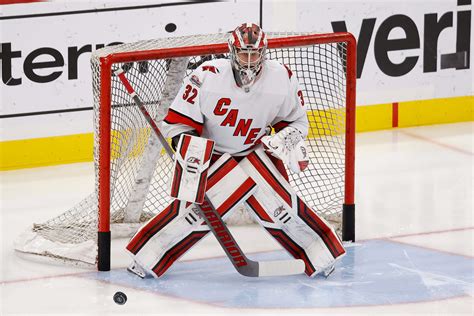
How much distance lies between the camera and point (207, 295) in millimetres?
5637

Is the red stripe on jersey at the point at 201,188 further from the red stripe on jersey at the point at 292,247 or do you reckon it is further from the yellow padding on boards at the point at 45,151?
the yellow padding on boards at the point at 45,151

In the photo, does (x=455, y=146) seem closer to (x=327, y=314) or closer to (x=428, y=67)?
(x=428, y=67)

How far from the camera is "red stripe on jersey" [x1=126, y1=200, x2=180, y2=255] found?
578 centimetres

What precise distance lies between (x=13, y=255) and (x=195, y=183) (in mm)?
1000

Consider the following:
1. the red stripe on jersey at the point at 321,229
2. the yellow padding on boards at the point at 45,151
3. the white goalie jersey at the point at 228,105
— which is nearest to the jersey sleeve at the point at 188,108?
the white goalie jersey at the point at 228,105

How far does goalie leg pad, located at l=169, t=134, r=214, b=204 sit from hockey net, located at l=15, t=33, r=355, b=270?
0.37 m

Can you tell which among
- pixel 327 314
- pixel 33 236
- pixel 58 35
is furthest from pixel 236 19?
pixel 327 314

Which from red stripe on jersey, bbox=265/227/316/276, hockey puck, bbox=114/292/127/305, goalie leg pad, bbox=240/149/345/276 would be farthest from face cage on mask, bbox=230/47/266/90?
hockey puck, bbox=114/292/127/305

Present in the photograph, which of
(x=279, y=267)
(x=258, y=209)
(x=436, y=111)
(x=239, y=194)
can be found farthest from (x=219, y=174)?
(x=436, y=111)

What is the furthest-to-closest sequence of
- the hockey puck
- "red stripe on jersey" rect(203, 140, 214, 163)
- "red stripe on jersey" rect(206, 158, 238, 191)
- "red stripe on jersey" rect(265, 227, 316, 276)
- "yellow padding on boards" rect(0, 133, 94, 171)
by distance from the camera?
"yellow padding on boards" rect(0, 133, 94, 171), "red stripe on jersey" rect(265, 227, 316, 276), "red stripe on jersey" rect(206, 158, 238, 191), "red stripe on jersey" rect(203, 140, 214, 163), the hockey puck

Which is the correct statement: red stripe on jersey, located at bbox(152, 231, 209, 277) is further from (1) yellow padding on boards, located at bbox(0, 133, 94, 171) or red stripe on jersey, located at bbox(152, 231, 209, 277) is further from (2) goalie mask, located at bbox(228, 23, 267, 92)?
(1) yellow padding on boards, located at bbox(0, 133, 94, 171)

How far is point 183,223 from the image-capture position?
5.77 m

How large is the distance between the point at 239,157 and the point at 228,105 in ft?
0.92

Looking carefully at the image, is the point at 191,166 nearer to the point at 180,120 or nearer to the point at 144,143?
the point at 180,120
